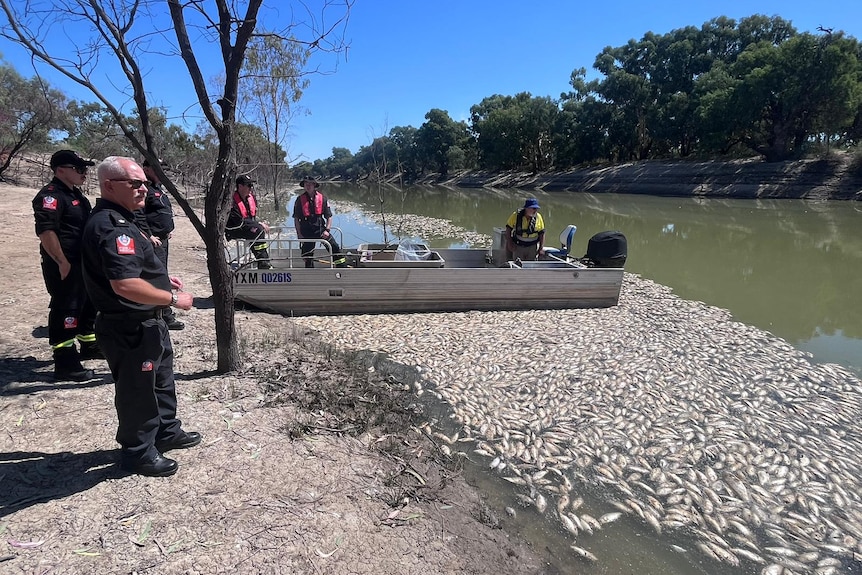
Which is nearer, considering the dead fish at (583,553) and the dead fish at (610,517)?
the dead fish at (583,553)

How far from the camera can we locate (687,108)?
54.7 metres

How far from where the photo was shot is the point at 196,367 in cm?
584

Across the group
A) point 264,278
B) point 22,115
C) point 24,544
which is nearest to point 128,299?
point 24,544

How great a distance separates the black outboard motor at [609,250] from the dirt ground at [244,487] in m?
6.57

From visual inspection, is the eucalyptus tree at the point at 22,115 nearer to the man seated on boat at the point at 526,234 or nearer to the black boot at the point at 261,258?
the black boot at the point at 261,258

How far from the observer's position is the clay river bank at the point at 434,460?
329cm

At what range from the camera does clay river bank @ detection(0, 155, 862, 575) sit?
329cm

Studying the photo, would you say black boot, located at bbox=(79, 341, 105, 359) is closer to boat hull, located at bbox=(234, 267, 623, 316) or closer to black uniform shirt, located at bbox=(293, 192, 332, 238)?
boat hull, located at bbox=(234, 267, 623, 316)

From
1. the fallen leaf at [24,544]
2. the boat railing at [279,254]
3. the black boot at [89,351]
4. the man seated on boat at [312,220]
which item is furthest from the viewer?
the man seated on boat at [312,220]

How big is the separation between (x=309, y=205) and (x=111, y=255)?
694cm

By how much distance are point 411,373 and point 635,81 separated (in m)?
65.4

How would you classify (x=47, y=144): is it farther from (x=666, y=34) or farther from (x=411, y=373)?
(x=666, y=34)

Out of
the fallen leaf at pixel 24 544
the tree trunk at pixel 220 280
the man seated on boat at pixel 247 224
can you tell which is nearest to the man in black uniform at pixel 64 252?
the tree trunk at pixel 220 280

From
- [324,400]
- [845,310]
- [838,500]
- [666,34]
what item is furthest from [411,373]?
[666,34]
